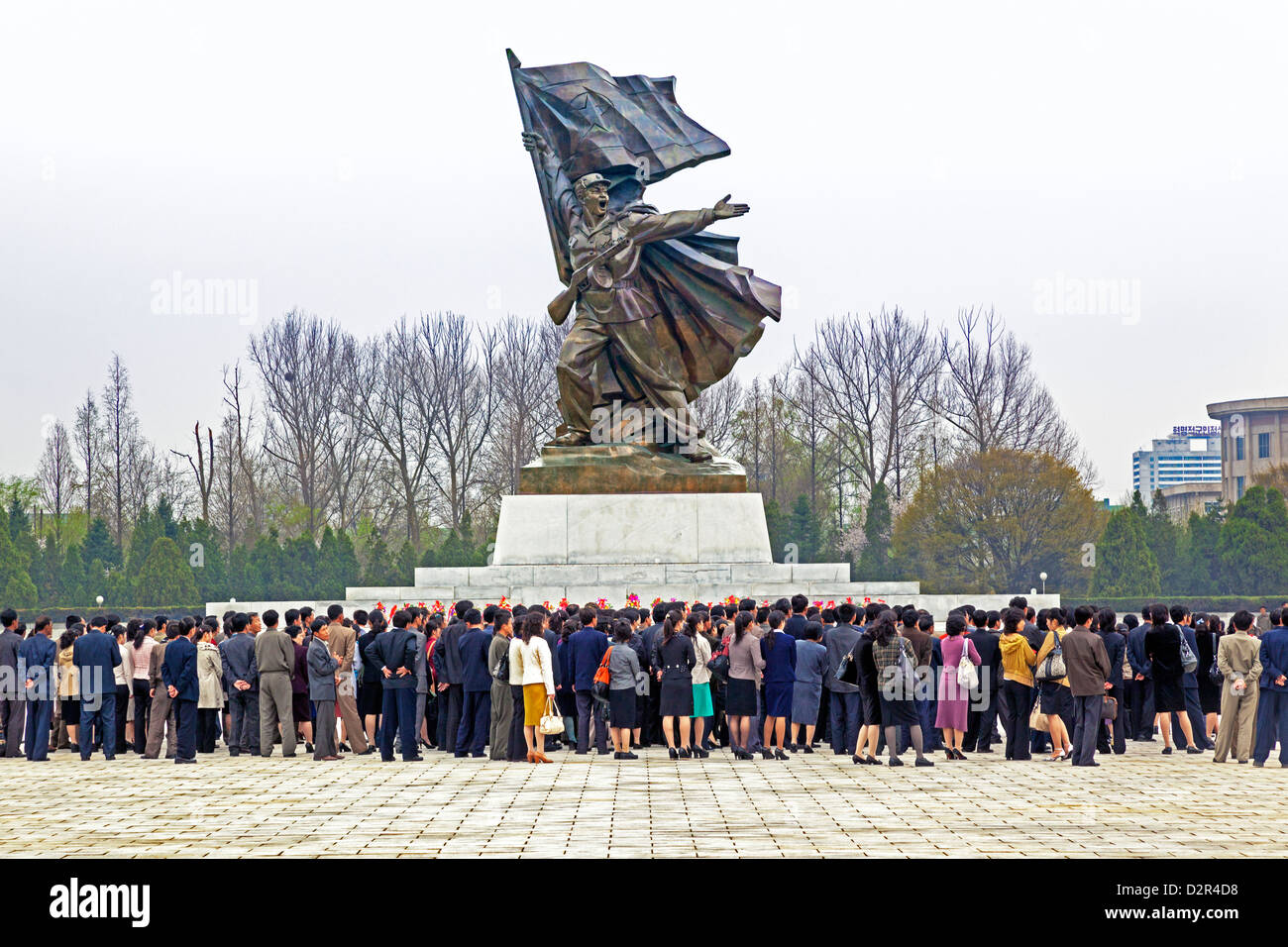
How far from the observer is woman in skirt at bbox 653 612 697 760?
13031 mm

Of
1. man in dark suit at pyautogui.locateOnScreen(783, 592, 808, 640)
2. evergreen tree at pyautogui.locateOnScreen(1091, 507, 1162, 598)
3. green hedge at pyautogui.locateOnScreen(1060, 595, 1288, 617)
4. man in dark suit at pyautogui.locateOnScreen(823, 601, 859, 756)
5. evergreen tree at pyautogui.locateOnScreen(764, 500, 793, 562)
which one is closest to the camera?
man in dark suit at pyautogui.locateOnScreen(823, 601, 859, 756)

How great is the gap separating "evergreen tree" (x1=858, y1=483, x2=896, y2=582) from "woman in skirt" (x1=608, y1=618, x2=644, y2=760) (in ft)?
91.7

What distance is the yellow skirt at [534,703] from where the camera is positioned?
1292 cm

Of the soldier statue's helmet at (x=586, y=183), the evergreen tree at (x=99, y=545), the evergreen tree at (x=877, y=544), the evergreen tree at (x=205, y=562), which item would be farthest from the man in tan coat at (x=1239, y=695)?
the evergreen tree at (x=99, y=545)

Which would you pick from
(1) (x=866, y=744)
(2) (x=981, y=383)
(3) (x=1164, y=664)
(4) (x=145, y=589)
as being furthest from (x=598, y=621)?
(2) (x=981, y=383)

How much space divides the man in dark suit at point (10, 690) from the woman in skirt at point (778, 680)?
7.50m

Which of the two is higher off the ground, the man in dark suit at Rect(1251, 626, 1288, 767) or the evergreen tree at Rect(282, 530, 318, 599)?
the evergreen tree at Rect(282, 530, 318, 599)

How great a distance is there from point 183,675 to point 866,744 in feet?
21.3

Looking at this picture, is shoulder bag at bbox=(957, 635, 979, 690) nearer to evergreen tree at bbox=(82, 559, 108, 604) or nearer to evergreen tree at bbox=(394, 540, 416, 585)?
evergreen tree at bbox=(394, 540, 416, 585)

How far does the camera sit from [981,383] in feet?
163

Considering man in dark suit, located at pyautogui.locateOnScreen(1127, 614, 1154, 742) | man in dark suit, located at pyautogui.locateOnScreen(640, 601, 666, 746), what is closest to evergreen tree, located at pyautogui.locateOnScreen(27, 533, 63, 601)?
man in dark suit, located at pyautogui.locateOnScreen(640, 601, 666, 746)

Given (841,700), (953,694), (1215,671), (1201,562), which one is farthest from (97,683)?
(1201,562)

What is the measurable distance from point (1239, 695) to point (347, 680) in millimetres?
8426

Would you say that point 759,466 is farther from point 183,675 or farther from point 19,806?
point 19,806
